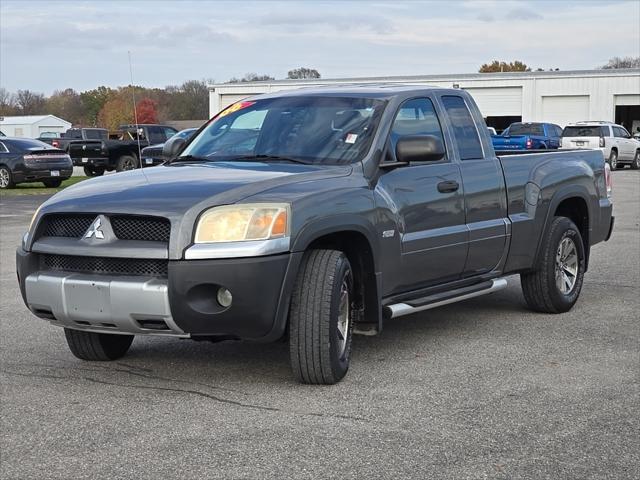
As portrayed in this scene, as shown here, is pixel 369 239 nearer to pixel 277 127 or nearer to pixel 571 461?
pixel 277 127

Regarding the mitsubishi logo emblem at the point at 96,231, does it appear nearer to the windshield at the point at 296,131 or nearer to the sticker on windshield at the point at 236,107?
the windshield at the point at 296,131

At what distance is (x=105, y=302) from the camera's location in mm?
5688

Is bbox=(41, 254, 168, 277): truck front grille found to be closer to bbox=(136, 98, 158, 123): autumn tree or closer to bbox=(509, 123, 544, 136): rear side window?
bbox=(509, 123, 544, 136): rear side window

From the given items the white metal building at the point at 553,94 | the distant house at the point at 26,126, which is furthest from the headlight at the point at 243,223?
the distant house at the point at 26,126

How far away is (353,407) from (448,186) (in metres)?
2.15

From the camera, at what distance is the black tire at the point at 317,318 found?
229 inches

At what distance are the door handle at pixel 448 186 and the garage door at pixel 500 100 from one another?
5574cm

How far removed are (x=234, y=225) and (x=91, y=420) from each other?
4.17 feet

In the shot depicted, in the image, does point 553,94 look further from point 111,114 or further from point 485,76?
point 111,114

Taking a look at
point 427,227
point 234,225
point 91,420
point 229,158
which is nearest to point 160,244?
point 234,225

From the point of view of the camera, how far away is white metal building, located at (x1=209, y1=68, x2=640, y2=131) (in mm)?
59125

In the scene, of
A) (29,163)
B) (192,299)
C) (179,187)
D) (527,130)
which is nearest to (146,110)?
(527,130)

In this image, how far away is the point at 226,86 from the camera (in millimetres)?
68438

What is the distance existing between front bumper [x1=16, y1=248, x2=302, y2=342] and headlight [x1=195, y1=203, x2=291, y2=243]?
0.45ft
